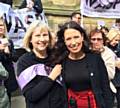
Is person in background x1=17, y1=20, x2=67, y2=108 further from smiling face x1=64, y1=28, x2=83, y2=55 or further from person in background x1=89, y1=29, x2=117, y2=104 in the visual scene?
person in background x1=89, y1=29, x2=117, y2=104

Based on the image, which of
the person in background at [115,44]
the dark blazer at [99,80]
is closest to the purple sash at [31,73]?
the dark blazer at [99,80]

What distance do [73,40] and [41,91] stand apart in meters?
0.54

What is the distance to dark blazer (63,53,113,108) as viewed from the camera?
4473 millimetres

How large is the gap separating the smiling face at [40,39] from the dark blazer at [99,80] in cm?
42

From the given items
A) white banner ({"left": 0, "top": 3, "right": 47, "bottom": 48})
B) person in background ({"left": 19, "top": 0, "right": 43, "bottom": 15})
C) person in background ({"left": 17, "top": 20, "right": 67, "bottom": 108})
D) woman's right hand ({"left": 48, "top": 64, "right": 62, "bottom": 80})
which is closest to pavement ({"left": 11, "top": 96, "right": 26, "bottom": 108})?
white banner ({"left": 0, "top": 3, "right": 47, "bottom": 48})

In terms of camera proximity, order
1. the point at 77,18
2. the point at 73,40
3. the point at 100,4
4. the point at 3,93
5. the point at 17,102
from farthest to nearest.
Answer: the point at 100,4, the point at 77,18, the point at 17,102, the point at 3,93, the point at 73,40

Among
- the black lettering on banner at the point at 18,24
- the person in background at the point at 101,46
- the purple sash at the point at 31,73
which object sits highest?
the purple sash at the point at 31,73

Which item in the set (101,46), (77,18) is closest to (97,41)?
(101,46)

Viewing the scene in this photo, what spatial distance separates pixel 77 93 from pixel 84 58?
333 mm

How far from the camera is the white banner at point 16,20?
921 cm

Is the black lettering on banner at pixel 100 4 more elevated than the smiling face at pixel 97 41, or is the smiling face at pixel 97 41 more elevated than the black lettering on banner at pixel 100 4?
the smiling face at pixel 97 41

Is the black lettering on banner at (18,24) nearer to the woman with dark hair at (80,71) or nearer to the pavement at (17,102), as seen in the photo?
the pavement at (17,102)

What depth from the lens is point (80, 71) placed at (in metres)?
4.48

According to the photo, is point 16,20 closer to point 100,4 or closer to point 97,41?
point 100,4
